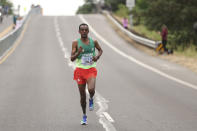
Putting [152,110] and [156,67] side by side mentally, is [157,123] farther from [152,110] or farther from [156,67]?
[156,67]

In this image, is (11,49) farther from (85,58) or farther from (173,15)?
(85,58)

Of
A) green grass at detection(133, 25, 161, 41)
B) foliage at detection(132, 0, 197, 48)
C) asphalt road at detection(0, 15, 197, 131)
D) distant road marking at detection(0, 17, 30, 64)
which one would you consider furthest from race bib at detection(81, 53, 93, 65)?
green grass at detection(133, 25, 161, 41)

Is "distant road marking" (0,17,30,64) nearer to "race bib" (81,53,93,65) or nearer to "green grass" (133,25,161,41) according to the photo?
"green grass" (133,25,161,41)

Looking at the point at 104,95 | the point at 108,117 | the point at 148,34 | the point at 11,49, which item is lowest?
the point at 148,34

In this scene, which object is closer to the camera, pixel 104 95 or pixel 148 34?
pixel 104 95

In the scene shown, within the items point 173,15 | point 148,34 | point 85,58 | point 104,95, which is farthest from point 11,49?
point 85,58

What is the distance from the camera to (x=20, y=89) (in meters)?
14.0

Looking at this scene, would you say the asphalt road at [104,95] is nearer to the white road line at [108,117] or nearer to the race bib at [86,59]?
the white road line at [108,117]

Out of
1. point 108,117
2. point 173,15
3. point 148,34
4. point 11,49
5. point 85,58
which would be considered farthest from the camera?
point 148,34

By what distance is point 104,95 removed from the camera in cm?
1272

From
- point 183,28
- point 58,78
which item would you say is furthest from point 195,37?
point 58,78

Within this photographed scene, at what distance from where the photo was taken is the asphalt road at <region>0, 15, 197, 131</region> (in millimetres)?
8734

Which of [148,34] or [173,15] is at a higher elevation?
[173,15]

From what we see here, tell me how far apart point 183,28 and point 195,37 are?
383 cm
